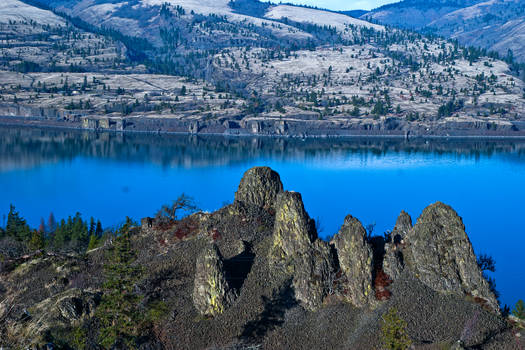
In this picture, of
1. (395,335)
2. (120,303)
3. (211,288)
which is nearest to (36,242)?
(120,303)

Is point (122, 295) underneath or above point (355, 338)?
above

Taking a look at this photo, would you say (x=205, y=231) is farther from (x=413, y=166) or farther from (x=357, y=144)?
(x=357, y=144)

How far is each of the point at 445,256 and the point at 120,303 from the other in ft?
61.4

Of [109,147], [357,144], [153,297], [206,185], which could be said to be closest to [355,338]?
[153,297]

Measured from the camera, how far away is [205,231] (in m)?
39.5

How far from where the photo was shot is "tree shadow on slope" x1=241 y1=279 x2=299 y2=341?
3120cm

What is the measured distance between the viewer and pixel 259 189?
41844 millimetres

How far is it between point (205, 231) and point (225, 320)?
29.7 feet

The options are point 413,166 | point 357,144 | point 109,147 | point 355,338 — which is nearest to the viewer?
point 355,338

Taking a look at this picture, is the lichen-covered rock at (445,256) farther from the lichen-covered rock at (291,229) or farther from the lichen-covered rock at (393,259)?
the lichen-covered rock at (291,229)

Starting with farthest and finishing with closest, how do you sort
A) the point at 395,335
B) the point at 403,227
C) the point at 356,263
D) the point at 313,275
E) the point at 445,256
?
the point at 403,227
the point at 313,275
the point at 356,263
the point at 445,256
the point at 395,335

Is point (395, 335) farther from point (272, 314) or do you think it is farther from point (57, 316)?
point (57, 316)

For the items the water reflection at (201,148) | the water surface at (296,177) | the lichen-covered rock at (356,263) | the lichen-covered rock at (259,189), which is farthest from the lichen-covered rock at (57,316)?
the water reflection at (201,148)

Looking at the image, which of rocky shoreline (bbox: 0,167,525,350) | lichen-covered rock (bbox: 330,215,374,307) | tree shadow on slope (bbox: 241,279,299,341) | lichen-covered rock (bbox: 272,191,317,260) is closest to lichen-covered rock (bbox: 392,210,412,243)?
rocky shoreline (bbox: 0,167,525,350)
